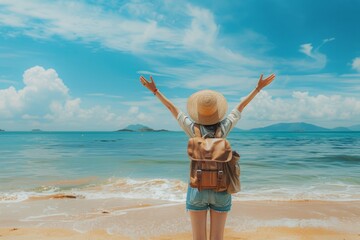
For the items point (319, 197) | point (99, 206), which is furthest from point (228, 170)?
point (319, 197)

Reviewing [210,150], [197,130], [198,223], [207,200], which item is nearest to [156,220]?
[198,223]

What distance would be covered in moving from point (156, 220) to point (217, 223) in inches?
167

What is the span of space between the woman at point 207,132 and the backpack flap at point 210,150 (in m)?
0.15

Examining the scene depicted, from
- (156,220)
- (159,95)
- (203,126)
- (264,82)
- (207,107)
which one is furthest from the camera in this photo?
(156,220)

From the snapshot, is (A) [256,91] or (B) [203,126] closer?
(B) [203,126]

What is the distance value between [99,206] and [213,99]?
647 centimetres

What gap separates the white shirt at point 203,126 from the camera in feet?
10.6

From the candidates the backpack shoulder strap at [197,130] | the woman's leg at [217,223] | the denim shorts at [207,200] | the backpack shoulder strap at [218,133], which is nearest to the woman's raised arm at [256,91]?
the backpack shoulder strap at [218,133]

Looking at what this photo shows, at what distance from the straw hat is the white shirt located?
0.18 feet

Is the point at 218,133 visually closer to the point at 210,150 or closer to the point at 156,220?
the point at 210,150

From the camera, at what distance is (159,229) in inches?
258

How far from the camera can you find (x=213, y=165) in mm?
3043

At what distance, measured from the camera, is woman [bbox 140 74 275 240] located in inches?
122

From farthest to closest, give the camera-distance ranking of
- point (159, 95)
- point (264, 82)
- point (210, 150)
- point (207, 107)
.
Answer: point (264, 82)
point (159, 95)
point (207, 107)
point (210, 150)
